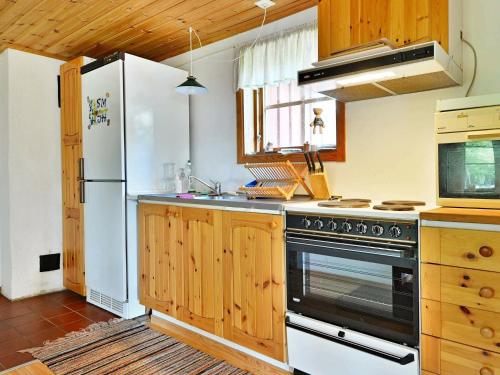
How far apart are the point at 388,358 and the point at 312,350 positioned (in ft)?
1.30

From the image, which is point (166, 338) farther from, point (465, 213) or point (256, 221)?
point (465, 213)

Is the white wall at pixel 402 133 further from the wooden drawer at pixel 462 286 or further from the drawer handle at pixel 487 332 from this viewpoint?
the drawer handle at pixel 487 332

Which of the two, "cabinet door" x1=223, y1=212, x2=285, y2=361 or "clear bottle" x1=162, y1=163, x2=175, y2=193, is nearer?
"cabinet door" x1=223, y1=212, x2=285, y2=361

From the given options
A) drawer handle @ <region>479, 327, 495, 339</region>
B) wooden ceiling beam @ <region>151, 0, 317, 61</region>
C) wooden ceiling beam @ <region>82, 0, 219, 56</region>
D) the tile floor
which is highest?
wooden ceiling beam @ <region>82, 0, 219, 56</region>

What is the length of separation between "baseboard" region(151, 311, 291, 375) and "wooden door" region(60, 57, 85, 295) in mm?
1053

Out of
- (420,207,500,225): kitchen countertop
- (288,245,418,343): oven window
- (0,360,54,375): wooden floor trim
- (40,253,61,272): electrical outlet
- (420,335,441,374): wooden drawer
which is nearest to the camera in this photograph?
(420,207,500,225): kitchen countertop

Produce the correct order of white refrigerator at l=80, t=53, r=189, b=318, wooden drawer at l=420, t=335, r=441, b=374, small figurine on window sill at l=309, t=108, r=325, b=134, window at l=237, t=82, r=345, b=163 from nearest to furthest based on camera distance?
wooden drawer at l=420, t=335, r=441, b=374 → small figurine on window sill at l=309, t=108, r=325, b=134 → window at l=237, t=82, r=345, b=163 → white refrigerator at l=80, t=53, r=189, b=318

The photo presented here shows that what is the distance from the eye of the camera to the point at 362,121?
93.4 inches

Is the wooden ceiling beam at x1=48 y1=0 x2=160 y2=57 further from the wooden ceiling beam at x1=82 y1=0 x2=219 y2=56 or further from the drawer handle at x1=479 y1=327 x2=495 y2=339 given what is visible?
the drawer handle at x1=479 y1=327 x2=495 y2=339

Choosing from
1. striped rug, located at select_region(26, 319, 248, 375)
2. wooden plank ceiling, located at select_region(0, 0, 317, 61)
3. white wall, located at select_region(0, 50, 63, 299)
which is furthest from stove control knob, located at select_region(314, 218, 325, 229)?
white wall, located at select_region(0, 50, 63, 299)

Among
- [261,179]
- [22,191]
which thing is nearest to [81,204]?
[22,191]

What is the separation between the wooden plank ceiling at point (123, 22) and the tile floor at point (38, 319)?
231 cm

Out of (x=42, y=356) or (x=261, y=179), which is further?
(x=261, y=179)

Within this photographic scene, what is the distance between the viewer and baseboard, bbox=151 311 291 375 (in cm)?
215
